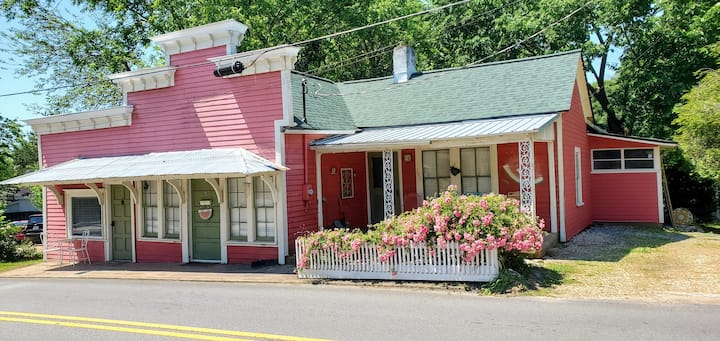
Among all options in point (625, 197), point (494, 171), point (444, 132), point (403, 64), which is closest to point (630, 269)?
point (494, 171)

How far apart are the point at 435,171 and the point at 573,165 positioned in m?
3.95

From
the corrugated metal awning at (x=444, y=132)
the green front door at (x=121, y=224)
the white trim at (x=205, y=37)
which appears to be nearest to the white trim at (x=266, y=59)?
the white trim at (x=205, y=37)

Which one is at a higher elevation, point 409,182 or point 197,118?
point 197,118

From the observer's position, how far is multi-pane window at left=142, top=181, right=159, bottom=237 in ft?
48.5

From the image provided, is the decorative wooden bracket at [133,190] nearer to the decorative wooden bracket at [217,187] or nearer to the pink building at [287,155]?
the pink building at [287,155]

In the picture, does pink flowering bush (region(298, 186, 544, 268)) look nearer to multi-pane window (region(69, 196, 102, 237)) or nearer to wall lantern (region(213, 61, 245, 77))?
wall lantern (region(213, 61, 245, 77))

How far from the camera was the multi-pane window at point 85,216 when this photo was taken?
51.9 feet

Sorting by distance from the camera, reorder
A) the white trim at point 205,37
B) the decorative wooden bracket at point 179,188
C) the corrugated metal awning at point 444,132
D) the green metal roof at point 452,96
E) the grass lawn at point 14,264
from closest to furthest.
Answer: the corrugated metal awning at point 444,132, the white trim at point 205,37, the decorative wooden bracket at point 179,188, the green metal roof at point 452,96, the grass lawn at point 14,264

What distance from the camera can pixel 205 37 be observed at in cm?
1373

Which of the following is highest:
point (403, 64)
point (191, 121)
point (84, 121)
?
point (403, 64)

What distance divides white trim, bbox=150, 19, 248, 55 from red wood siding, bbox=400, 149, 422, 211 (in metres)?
5.70


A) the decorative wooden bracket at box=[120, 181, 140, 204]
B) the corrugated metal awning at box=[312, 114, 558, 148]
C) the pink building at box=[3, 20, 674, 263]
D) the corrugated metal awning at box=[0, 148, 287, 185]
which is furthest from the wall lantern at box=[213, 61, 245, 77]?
the decorative wooden bracket at box=[120, 181, 140, 204]

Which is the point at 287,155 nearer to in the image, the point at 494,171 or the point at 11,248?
the point at 494,171

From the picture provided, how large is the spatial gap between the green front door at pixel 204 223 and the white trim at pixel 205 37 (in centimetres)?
360
